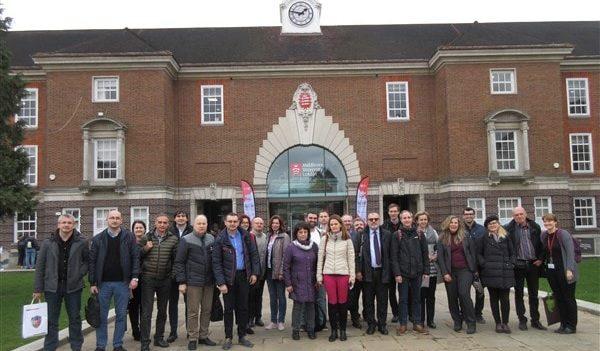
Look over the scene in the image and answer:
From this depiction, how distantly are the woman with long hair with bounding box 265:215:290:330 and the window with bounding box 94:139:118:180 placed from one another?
54.2 feet

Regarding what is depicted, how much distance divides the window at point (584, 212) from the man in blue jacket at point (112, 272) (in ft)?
82.2

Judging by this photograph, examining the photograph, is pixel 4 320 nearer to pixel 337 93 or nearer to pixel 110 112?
pixel 110 112

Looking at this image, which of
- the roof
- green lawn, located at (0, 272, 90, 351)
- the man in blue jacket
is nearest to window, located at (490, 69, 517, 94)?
the roof

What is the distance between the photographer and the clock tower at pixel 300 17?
29781mm

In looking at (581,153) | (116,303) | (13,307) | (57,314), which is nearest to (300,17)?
(581,153)

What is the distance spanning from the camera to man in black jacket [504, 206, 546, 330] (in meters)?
9.46

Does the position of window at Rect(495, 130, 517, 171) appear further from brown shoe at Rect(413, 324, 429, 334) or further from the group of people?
brown shoe at Rect(413, 324, 429, 334)

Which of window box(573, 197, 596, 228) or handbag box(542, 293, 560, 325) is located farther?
window box(573, 197, 596, 228)

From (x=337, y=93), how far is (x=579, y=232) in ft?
44.4

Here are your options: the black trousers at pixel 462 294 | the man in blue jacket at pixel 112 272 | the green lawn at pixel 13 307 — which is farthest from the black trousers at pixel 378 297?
the green lawn at pixel 13 307

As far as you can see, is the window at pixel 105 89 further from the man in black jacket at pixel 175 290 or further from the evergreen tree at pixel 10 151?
the man in black jacket at pixel 175 290

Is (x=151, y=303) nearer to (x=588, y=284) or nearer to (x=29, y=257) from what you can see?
(x=588, y=284)

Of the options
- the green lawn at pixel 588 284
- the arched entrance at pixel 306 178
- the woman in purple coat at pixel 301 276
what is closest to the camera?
the woman in purple coat at pixel 301 276

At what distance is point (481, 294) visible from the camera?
31.7 ft
